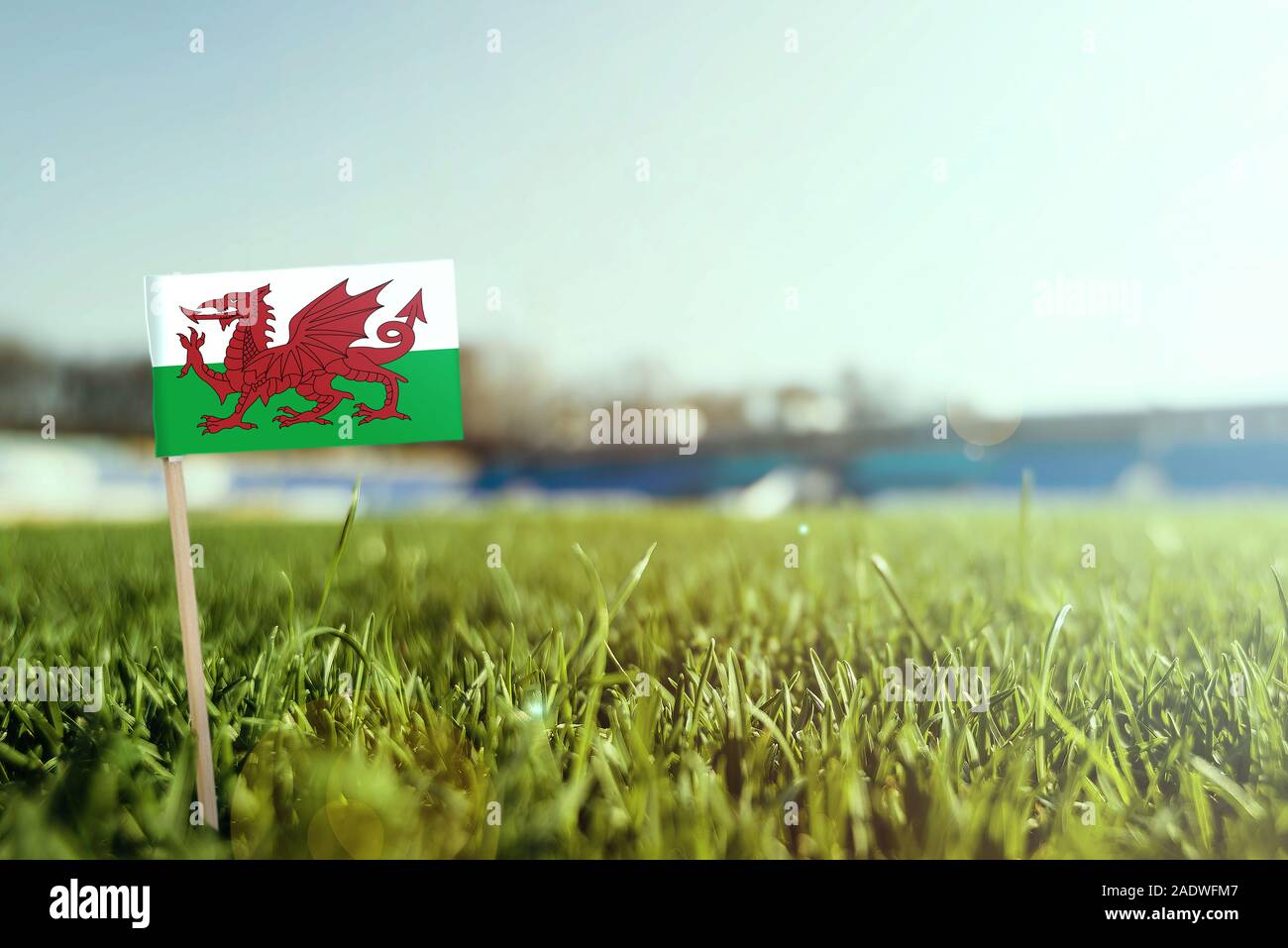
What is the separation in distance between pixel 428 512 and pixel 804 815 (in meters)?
5.09

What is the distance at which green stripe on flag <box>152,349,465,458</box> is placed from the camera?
125cm

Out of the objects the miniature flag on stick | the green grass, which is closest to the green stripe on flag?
the miniature flag on stick

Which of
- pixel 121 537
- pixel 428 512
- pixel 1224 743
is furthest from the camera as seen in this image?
pixel 428 512

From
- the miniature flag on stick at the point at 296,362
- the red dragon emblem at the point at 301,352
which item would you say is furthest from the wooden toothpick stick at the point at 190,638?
the red dragon emblem at the point at 301,352

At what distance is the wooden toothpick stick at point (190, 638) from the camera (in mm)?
1193

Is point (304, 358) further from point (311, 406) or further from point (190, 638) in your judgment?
point (190, 638)

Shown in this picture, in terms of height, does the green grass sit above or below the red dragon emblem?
below

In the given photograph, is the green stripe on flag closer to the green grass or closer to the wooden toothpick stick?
the wooden toothpick stick

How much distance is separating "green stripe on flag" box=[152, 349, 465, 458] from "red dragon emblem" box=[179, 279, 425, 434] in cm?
1

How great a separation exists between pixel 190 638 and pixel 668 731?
0.80m

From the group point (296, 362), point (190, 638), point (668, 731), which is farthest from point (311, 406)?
point (668, 731)

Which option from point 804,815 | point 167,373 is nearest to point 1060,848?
point 804,815
